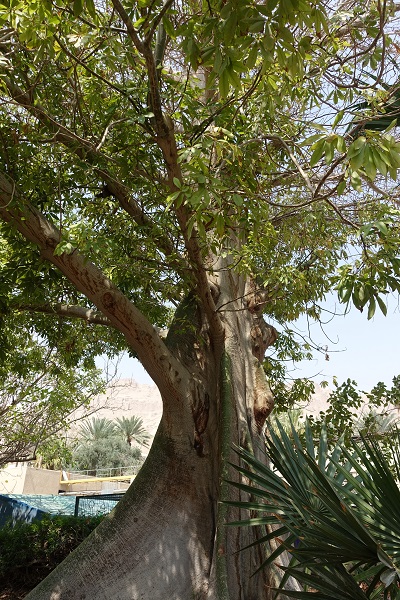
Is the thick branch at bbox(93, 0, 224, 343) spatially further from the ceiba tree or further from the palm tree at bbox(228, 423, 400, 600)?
the palm tree at bbox(228, 423, 400, 600)

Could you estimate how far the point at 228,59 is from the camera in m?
2.99

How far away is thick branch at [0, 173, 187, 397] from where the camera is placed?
518cm

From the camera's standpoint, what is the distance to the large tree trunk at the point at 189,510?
5281 mm

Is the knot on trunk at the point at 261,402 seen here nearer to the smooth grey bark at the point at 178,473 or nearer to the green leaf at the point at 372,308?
the smooth grey bark at the point at 178,473

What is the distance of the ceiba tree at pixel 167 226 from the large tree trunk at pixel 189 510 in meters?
0.01

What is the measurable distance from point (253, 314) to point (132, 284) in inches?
73.6

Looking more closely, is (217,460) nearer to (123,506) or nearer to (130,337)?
(123,506)

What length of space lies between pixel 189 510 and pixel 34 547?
4066 millimetres

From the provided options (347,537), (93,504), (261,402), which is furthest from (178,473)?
(93,504)

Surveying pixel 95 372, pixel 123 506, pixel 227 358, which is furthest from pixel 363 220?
pixel 95 372

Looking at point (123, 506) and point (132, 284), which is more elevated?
point (132, 284)

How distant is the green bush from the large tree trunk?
3.30 metres

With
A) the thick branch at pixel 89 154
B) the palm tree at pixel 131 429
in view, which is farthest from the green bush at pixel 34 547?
the palm tree at pixel 131 429

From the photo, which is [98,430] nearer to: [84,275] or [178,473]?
[178,473]
